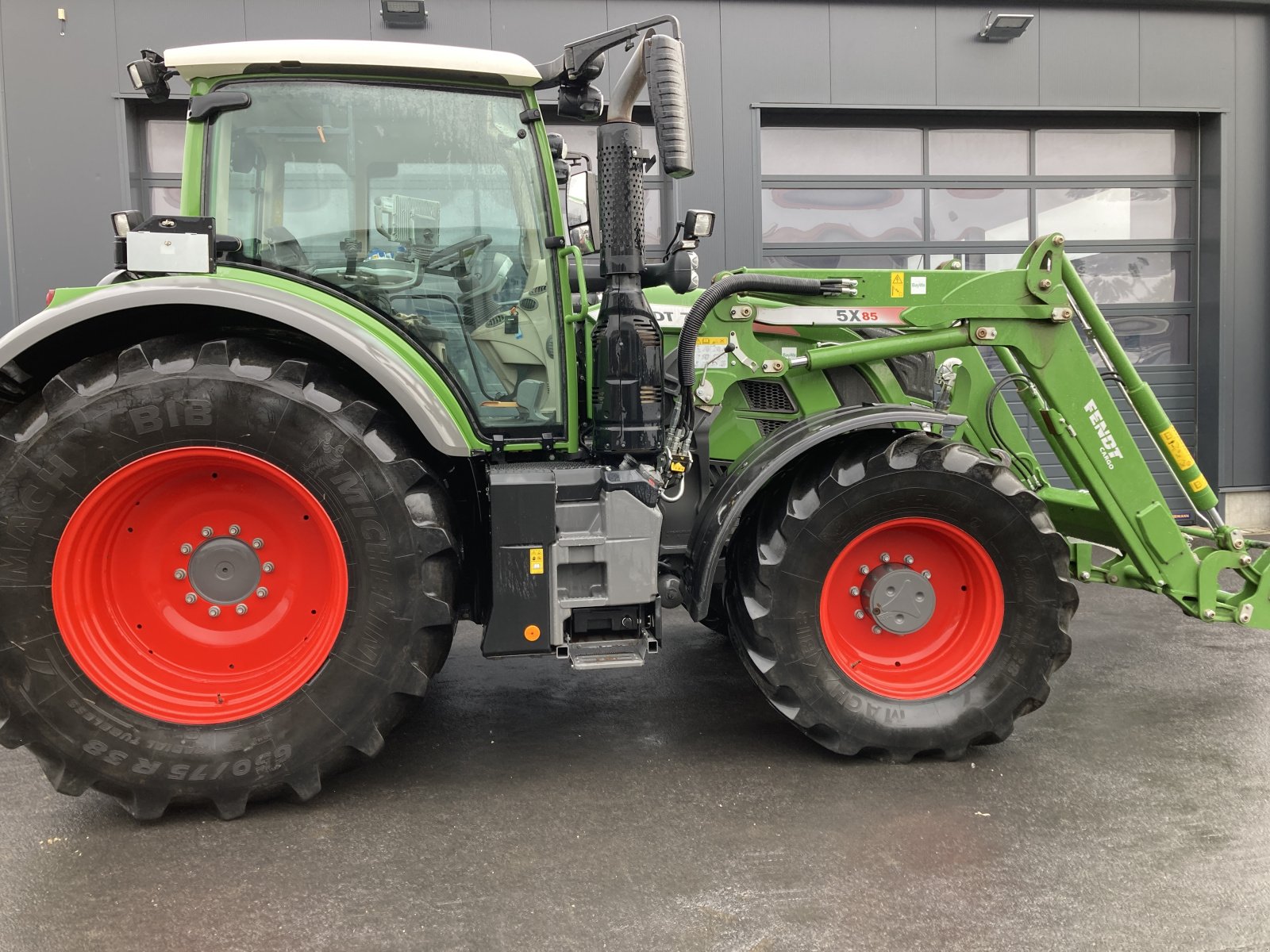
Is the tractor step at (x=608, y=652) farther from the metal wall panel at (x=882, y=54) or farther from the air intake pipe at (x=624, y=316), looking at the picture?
the metal wall panel at (x=882, y=54)

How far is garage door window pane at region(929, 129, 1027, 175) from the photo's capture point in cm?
750

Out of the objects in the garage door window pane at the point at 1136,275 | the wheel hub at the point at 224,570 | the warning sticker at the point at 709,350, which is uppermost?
the garage door window pane at the point at 1136,275

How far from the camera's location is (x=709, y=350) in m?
3.42

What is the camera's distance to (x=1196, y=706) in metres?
3.63

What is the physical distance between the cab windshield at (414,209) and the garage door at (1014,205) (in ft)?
15.0

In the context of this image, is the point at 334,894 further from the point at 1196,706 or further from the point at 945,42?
the point at 945,42

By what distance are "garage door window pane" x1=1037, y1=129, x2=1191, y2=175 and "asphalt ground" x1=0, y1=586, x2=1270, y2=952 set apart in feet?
18.4

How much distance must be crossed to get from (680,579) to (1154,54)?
282 inches

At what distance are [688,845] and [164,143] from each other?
257 inches

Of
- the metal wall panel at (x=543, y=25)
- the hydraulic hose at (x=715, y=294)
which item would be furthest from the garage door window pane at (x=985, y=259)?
the hydraulic hose at (x=715, y=294)

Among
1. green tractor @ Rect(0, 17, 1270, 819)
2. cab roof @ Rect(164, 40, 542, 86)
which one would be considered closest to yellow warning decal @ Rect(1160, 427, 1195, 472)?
green tractor @ Rect(0, 17, 1270, 819)

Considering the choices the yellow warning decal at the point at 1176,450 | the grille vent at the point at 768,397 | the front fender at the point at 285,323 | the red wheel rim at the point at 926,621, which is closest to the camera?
the front fender at the point at 285,323

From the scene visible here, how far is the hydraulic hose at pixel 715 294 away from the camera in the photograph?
3307 mm

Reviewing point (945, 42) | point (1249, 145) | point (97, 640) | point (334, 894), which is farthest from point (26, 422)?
point (1249, 145)
